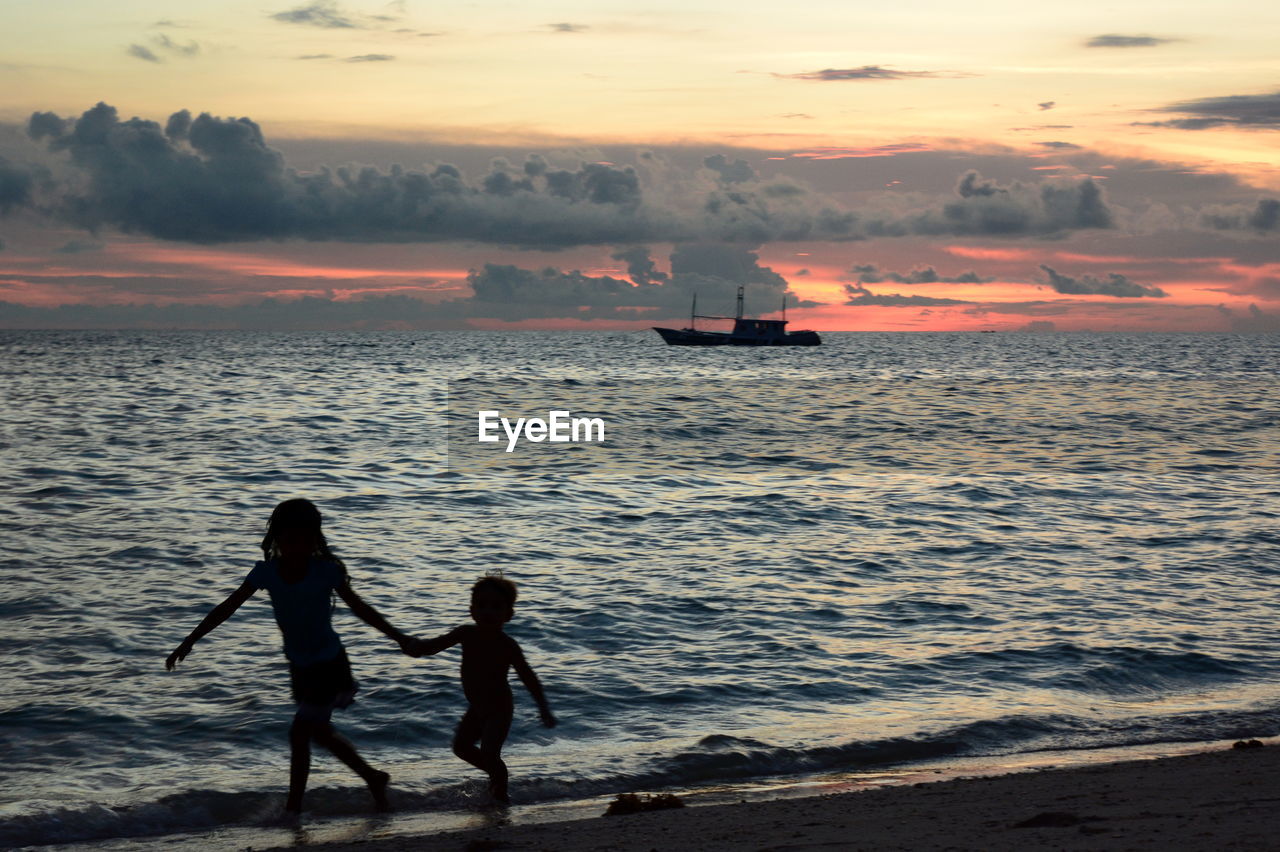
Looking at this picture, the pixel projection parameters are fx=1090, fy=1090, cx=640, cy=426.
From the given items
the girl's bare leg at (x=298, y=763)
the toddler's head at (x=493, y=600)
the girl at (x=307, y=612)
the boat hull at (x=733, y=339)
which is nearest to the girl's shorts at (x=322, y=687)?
the girl at (x=307, y=612)

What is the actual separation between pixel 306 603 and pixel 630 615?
6.13m

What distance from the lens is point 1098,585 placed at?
44.4 ft

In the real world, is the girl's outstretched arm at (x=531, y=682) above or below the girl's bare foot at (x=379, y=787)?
above

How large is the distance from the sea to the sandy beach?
0.85 metres

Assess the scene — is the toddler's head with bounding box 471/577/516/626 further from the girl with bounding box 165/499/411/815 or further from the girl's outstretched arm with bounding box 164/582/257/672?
the girl's outstretched arm with bounding box 164/582/257/672

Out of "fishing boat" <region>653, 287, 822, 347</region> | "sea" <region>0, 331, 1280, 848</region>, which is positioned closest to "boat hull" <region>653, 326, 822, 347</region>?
"fishing boat" <region>653, 287, 822, 347</region>

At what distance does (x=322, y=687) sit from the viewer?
6.20 metres

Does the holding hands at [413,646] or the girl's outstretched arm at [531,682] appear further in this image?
the girl's outstretched arm at [531,682]

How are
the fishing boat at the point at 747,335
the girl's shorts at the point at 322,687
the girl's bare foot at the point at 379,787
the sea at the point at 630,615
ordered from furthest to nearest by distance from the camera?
the fishing boat at the point at 747,335
the sea at the point at 630,615
the girl's bare foot at the point at 379,787
the girl's shorts at the point at 322,687

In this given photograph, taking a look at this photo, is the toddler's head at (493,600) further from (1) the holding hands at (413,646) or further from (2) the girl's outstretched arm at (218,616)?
(2) the girl's outstretched arm at (218,616)

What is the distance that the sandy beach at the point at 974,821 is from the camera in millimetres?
5309

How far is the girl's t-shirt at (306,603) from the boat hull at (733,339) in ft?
379

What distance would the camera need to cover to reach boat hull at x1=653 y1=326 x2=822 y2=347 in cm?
12125

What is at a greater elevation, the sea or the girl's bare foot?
the girl's bare foot
